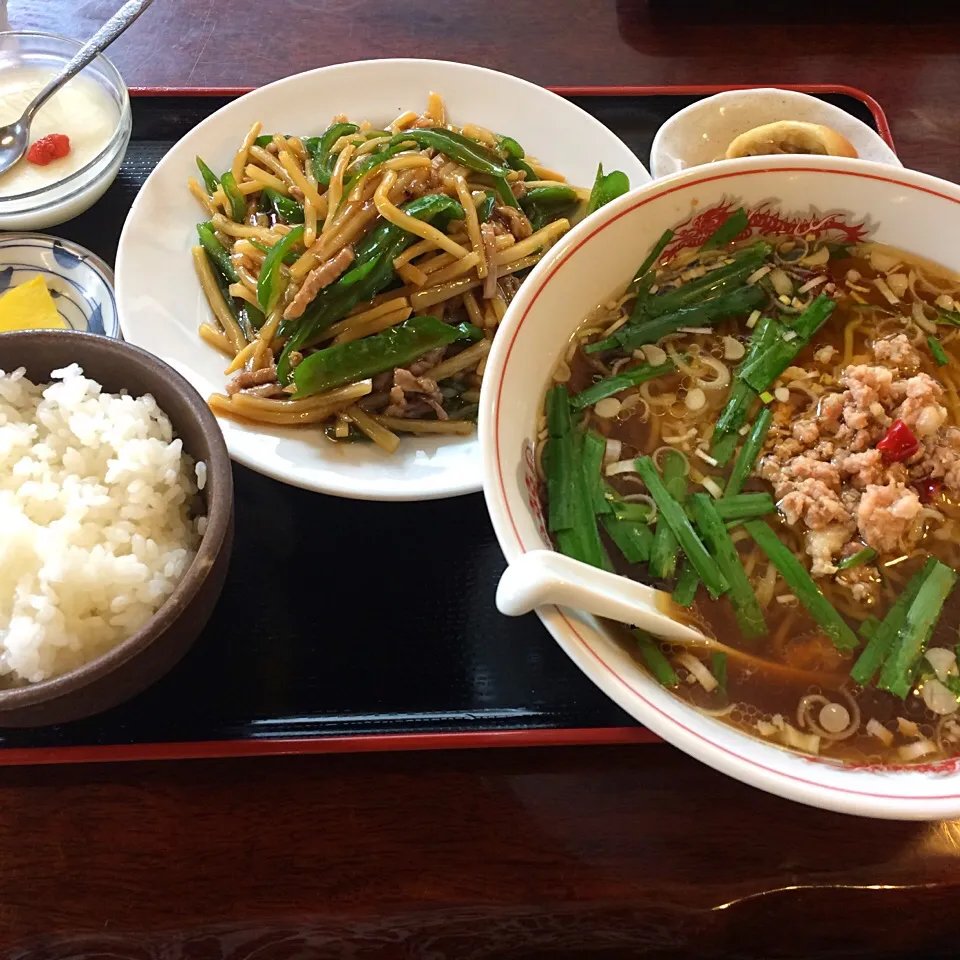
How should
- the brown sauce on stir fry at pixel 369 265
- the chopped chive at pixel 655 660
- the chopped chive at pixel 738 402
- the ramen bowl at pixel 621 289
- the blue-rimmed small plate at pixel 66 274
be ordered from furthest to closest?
the blue-rimmed small plate at pixel 66 274 < the brown sauce on stir fry at pixel 369 265 < the chopped chive at pixel 738 402 < the chopped chive at pixel 655 660 < the ramen bowl at pixel 621 289

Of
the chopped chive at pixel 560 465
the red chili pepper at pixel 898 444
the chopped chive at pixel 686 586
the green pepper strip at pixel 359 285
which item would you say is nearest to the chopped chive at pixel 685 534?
the chopped chive at pixel 686 586

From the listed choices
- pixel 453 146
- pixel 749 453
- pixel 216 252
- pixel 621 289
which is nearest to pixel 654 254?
pixel 621 289

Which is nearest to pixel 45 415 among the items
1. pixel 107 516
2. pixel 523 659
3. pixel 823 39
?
pixel 107 516

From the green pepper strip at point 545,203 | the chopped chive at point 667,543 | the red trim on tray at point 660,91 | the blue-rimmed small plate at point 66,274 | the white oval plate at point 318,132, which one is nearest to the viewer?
the chopped chive at point 667,543

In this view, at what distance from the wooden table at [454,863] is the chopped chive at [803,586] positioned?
310mm

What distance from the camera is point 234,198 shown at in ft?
6.10

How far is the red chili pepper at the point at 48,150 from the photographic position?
A: 1.90m

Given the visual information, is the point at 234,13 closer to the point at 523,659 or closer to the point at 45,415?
the point at 45,415

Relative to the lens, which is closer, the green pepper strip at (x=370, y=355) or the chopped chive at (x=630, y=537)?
the chopped chive at (x=630, y=537)

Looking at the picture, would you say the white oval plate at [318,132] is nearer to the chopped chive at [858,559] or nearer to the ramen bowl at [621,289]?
the ramen bowl at [621,289]

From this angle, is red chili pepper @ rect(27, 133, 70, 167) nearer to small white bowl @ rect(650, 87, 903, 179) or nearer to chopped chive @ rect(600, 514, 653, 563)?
small white bowl @ rect(650, 87, 903, 179)

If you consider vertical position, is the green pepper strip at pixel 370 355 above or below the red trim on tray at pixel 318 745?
above

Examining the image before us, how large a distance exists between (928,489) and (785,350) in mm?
343

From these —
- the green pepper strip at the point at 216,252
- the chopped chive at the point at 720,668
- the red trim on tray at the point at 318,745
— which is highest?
the green pepper strip at the point at 216,252
